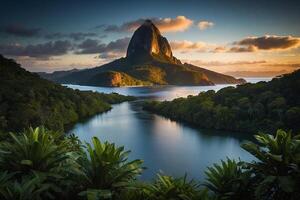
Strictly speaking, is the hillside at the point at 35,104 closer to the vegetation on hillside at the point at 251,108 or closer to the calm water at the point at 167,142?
the calm water at the point at 167,142

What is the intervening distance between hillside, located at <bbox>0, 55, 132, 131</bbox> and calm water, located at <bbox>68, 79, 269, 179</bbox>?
583 centimetres

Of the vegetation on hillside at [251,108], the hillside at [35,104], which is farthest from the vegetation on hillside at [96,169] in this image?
the vegetation on hillside at [251,108]

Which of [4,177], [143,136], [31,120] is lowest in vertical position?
[143,136]

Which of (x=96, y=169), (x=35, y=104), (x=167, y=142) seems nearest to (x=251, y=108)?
(x=167, y=142)

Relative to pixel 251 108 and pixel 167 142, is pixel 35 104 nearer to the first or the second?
pixel 167 142

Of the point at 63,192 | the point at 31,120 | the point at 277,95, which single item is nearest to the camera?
the point at 63,192

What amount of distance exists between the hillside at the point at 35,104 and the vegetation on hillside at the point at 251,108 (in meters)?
27.8

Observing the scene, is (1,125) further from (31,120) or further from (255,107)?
(255,107)

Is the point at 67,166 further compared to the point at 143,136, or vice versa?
the point at 143,136

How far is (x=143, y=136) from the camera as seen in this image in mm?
59188

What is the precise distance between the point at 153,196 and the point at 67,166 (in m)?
2.85

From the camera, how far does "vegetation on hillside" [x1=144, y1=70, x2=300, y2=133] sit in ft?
189

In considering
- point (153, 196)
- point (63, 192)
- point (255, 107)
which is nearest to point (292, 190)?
point (153, 196)

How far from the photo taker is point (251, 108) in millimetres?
62812
